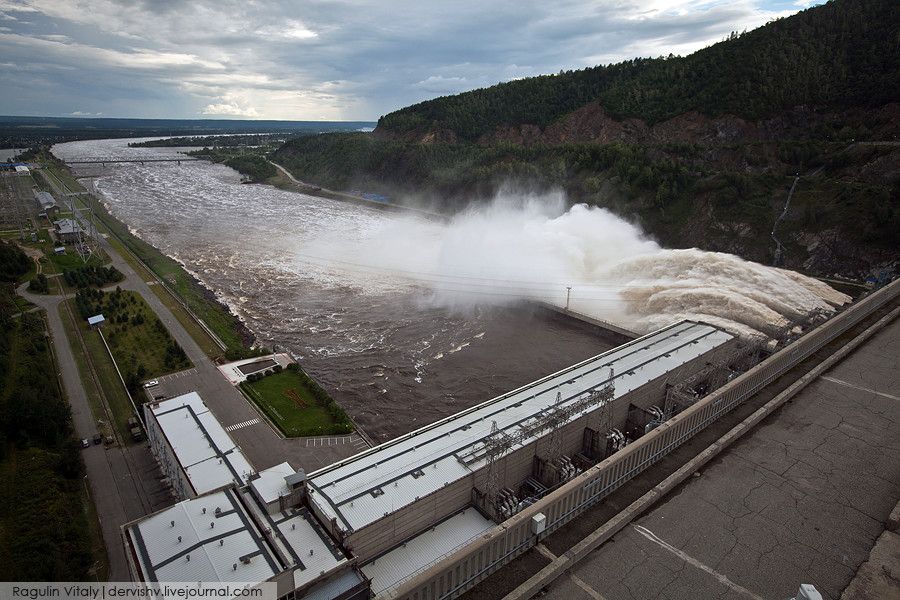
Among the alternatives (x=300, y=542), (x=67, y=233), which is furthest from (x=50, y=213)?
(x=300, y=542)

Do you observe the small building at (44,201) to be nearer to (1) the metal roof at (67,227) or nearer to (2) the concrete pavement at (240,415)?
(1) the metal roof at (67,227)

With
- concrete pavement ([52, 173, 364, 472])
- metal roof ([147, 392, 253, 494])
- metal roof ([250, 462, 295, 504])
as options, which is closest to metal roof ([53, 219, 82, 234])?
concrete pavement ([52, 173, 364, 472])

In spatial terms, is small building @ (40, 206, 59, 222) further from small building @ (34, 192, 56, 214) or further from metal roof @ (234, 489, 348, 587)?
metal roof @ (234, 489, 348, 587)

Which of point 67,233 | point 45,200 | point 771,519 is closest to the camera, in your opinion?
point 771,519

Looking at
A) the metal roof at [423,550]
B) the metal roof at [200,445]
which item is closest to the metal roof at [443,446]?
the metal roof at [423,550]

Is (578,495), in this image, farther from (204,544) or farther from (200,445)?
(200,445)

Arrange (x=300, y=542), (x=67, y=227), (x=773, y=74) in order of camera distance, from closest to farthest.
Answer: (x=300, y=542) < (x=67, y=227) < (x=773, y=74)

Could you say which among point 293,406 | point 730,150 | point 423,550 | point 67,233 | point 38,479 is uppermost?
point 730,150

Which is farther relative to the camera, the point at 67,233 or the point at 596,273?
the point at 67,233
